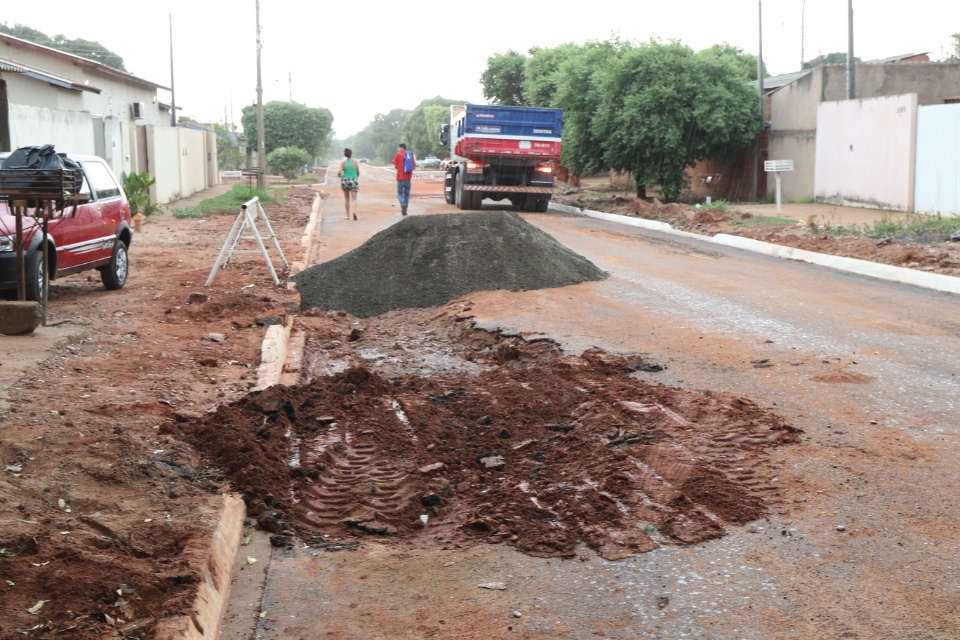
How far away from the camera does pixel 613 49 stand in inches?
1363

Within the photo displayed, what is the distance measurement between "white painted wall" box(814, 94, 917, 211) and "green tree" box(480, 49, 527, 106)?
30.5 meters

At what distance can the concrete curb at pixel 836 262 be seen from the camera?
1333cm


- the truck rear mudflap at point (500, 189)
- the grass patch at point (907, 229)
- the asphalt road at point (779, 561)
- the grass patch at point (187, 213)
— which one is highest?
the truck rear mudflap at point (500, 189)

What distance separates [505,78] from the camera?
188 feet

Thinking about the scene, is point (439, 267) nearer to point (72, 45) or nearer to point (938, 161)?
point (938, 161)

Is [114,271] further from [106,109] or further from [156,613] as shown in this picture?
[106,109]

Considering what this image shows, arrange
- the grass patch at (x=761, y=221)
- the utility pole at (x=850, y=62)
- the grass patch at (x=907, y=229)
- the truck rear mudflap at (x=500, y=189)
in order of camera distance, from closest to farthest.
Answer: the grass patch at (x=907, y=229) < the grass patch at (x=761, y=221) < the truck rear mudflap at (x=500, y=189) < the utility pole at (x=850, y=62)

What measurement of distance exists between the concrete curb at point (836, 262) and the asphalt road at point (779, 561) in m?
4.79

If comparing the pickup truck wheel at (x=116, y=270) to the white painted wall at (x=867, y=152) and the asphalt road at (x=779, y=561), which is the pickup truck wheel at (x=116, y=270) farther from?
the white painted wall at (x=867, y=152)

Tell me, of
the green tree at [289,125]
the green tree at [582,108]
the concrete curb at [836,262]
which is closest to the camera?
the concrete curb at [836,262]

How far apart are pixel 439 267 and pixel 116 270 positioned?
410 cm

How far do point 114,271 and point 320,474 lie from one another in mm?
7493

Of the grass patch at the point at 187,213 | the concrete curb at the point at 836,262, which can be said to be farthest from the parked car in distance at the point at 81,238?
the grass patch at the point at 187,213

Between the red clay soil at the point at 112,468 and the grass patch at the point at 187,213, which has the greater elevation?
the grass patch at the point at 187,213
